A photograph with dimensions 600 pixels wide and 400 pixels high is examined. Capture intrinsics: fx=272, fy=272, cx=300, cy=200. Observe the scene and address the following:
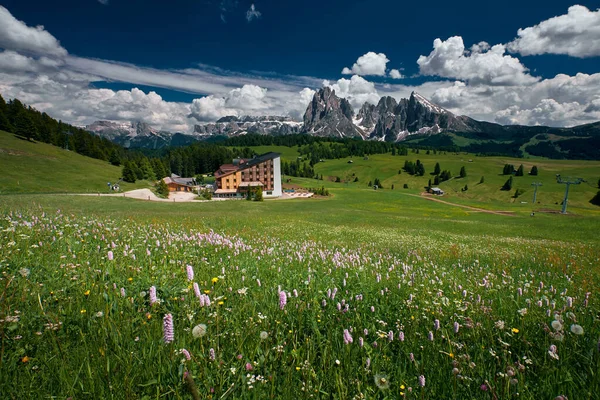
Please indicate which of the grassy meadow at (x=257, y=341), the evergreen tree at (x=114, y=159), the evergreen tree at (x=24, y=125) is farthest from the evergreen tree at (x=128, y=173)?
the grassy meadow at (x=257, y=341)

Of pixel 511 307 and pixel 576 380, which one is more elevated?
pixel 576 380

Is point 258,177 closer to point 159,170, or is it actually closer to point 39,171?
point 159,170

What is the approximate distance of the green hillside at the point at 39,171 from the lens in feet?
216

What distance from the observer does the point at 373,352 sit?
3.31 meters

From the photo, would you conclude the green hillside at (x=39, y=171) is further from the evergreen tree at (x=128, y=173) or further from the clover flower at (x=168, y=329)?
the clover flower at (x=168, y=329)

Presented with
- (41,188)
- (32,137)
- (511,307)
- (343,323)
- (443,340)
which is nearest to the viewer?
(443,340)

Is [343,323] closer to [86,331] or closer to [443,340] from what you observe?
[443,340]

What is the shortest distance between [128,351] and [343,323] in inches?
109

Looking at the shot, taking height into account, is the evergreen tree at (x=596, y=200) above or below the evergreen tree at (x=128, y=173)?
below

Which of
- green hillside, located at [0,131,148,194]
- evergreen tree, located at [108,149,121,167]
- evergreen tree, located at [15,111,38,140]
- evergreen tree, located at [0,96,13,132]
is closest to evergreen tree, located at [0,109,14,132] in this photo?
evergreen tree, located at [0,96,13,132]

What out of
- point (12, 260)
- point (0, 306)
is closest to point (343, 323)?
point (0, 306)

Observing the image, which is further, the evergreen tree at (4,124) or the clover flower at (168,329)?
the evergreen tree at (4,124)

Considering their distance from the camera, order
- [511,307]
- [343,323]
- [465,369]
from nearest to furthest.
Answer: [465,369] → [343,323] → [511,307]

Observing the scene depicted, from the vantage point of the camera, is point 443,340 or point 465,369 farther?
point 443,340
